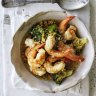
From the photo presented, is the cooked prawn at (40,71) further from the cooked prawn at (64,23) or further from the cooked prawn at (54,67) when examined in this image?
the cooked prawn at (64,23)

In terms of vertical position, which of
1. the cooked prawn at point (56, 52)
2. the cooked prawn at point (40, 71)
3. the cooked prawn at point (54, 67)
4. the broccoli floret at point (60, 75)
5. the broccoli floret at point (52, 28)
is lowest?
the broccoli floret at point (60, 75)

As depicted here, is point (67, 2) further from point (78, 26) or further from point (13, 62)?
point (13, 62)

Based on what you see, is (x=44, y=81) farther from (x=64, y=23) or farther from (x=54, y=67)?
(x=64, y=23)

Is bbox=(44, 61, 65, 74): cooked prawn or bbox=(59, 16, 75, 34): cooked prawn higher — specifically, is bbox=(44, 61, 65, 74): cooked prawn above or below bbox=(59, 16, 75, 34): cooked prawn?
below

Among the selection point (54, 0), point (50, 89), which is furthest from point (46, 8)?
point (50, 89)

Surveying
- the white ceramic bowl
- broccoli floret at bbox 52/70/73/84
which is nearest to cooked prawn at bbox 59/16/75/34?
the white ceramic bowl

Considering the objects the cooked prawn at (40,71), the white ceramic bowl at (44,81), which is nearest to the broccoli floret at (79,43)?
the white ceramic bowl at (44,81)

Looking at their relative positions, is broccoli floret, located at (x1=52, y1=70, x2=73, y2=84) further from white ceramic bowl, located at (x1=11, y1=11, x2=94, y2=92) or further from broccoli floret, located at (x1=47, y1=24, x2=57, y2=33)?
broccoli floret, located at (x1=47, y1=24, x2=57, y2=33)

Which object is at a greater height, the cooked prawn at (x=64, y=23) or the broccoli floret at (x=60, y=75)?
the cooked prawn at (x=64, y=23)
